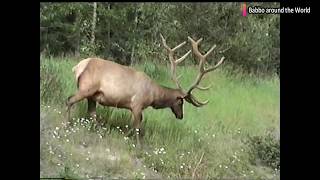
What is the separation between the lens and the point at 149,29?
23.3 ft

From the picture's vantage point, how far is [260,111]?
23.3ft

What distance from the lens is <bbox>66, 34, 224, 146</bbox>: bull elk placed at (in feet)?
21.8

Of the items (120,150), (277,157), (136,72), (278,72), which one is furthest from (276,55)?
(120,150)

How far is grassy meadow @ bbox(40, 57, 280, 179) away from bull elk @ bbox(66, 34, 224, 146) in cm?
7

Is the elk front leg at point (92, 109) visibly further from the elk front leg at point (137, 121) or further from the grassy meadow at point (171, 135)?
the elk front leg at point (137, 121)

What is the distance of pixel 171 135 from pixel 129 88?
0.66 meters

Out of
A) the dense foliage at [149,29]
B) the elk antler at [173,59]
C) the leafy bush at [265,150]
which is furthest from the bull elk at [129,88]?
the leafy bush at [265,150]

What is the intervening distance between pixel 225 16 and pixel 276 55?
0.69 m

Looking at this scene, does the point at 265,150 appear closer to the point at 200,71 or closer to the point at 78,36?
the point at 200,71

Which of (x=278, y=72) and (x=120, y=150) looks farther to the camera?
(x=278, y=72)

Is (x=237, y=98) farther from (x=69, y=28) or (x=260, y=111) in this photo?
(x=69, y=28)

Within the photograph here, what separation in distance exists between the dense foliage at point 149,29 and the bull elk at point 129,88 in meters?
0.16

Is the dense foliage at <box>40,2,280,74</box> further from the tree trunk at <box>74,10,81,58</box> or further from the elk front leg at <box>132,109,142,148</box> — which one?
the elk front leg at <box>132,109,142,148</box>
